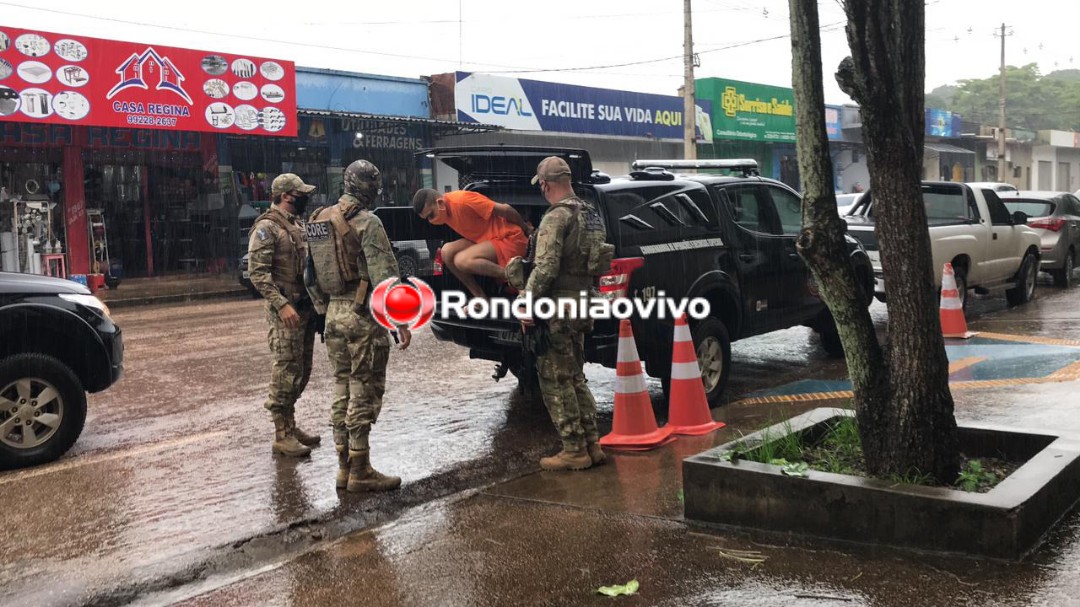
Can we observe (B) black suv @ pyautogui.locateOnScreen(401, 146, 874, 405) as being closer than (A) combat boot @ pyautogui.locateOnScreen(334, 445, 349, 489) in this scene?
No

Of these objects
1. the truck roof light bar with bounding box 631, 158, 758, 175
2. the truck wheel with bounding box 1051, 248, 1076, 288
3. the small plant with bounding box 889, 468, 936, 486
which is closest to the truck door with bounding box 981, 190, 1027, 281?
the truck wheel with bounding box 1051, 248, 1076, 288

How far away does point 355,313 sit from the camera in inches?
231

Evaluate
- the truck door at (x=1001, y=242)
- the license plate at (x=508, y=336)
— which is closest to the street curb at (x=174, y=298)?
the license plate at (x=508, y=336)

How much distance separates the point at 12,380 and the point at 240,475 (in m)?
1.63

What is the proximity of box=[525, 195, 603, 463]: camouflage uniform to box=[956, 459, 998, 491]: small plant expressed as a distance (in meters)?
2.21

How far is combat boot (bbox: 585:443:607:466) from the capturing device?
20.4ft

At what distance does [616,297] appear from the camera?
697cm

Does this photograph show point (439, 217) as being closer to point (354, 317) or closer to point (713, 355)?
point (354, 317)

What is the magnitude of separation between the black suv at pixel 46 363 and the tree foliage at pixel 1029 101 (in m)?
88.3

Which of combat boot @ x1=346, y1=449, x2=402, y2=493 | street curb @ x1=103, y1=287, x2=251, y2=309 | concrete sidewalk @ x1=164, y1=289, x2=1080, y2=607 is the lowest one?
concrete sidewalk @ x1=164, y1=289, x2=1080, y2=607

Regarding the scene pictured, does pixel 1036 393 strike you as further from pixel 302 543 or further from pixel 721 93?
pixel 721 93

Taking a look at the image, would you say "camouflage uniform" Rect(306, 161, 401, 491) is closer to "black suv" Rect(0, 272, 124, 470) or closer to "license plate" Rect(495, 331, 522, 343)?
"license plate" Rect(495, 331, 522, 343)

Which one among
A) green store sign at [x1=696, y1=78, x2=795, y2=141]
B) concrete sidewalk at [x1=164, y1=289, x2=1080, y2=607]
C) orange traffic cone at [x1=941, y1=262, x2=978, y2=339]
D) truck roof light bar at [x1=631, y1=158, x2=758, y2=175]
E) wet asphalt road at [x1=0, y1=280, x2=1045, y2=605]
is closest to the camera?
concrete sidewalk at [x1=164, y1=289, x2=1080, y2=607]

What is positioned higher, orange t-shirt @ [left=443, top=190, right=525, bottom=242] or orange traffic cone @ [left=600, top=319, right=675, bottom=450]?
orange t-shirt @ [left=443, top=190, right=525, bottom=242]
